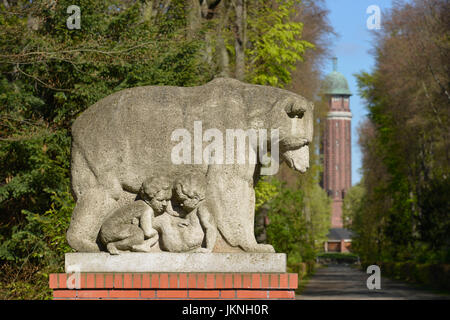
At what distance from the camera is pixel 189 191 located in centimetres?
708

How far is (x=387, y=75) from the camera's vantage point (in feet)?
119

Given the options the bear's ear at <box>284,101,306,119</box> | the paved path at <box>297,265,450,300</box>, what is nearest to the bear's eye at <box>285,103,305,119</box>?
the bear's ear at <box>284,101,306,119</box>

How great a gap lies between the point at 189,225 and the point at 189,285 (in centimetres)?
59

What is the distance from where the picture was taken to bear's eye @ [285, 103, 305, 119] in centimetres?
744

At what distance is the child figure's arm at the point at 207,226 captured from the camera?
23.6 ft

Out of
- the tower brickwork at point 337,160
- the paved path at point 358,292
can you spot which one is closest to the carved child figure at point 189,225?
the paved path at point 358,292

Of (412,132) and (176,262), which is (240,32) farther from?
(412,132)

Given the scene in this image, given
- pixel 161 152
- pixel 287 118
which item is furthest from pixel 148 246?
pixel 287 118

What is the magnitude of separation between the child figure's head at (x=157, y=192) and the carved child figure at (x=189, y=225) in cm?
9

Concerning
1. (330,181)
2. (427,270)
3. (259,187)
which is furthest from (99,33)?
(330,181)

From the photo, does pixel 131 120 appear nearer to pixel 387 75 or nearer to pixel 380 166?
pixel 387 75

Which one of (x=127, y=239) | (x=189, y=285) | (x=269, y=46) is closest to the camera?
(x=189, y=285)

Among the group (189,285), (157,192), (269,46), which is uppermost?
(269,46)

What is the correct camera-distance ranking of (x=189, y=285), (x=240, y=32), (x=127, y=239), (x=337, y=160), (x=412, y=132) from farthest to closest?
(x=337, y=160) → (x=412, y=132) → (x=240, y=32) → (x=127, y=239) → (x=189, y=285)
